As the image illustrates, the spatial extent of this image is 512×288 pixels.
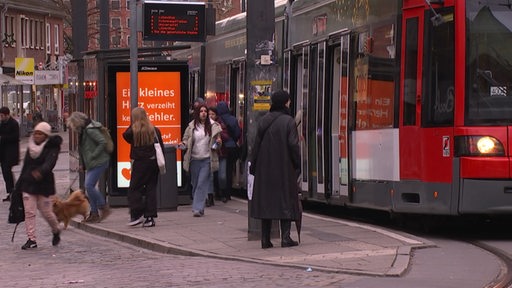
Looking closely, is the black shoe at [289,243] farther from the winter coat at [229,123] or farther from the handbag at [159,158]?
the winter coat at [229,123]

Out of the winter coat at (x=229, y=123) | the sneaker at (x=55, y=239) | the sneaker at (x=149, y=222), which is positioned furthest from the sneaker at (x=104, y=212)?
the winter coat at (x=229, y=123)

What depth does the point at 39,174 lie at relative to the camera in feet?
41.0

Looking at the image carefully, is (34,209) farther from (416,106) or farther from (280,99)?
(416,106)

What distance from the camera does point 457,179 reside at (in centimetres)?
1160

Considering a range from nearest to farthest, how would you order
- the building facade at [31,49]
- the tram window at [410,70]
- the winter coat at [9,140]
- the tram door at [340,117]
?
1. the tram window at [410,70]
2. the tram door at [340,117]
3. the winter coat at [9,140]
4. the building facade at [31,49]

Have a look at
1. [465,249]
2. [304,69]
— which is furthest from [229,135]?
[465,249]

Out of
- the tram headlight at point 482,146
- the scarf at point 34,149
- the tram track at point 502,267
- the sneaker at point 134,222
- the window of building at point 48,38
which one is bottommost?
the sneaker at point 134,222

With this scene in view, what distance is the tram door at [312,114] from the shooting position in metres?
15.1

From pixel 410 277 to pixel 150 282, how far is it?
2382 mm

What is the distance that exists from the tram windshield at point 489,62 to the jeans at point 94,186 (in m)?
5.87

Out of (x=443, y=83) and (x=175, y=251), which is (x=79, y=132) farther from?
(x=443, y=83)

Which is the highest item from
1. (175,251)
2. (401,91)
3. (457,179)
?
(401,91)

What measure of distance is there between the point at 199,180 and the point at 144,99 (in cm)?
227

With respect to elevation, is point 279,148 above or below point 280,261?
above
